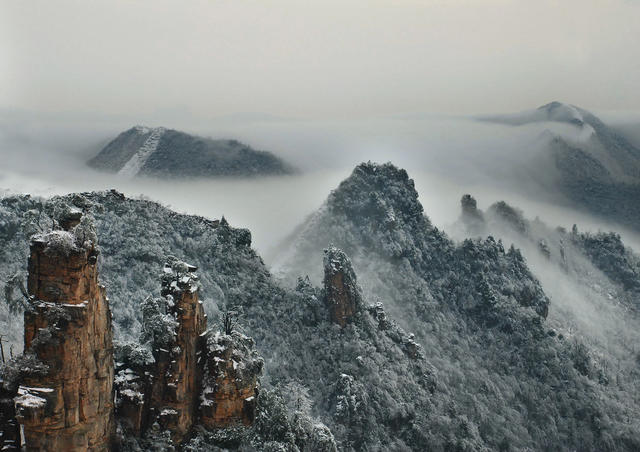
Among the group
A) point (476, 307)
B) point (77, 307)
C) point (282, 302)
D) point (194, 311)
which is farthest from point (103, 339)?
point (476, 307)

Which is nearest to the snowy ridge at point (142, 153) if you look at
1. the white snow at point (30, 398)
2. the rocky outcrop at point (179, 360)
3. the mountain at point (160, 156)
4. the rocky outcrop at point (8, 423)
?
the mountain at point (160, 156)

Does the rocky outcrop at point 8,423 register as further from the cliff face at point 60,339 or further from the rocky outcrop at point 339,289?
the rocky outcrop at point 339,289

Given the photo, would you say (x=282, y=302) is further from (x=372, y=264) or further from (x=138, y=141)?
(x=138, y=141)

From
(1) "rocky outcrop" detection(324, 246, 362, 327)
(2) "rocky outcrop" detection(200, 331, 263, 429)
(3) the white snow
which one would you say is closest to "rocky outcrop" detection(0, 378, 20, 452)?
(3) the white snow

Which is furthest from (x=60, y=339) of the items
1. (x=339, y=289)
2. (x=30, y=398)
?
(x=339, y=289)

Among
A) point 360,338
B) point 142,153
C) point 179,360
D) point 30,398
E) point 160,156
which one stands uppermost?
point 142,153

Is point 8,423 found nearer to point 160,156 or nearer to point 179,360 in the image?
point 179,360

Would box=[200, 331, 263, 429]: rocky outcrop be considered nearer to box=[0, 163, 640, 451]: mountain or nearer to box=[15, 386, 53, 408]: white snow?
box=[0, 163, 640, 451]: mountain
